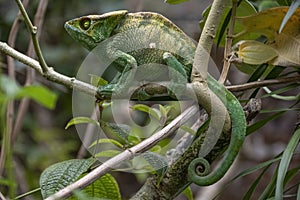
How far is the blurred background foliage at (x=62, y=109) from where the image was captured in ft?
5.90

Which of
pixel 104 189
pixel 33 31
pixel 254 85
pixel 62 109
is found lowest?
pixel 62 109

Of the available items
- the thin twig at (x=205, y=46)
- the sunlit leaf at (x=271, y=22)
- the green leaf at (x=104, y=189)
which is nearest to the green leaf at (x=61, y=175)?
the green leaf at (x=104, y=189)

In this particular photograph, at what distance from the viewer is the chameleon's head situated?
0.73 m

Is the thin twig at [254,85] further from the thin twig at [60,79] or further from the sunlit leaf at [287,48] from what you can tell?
the thin twig at [60,79]

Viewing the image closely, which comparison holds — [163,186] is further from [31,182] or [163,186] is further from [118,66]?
[31,182]

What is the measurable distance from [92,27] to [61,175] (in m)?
0.20

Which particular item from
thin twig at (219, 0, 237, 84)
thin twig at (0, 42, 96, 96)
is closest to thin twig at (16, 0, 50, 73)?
thin twig at (0, 42, 96, 96)

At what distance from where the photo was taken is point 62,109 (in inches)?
84.2

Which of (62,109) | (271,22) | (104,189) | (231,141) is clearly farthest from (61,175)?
(62,109)

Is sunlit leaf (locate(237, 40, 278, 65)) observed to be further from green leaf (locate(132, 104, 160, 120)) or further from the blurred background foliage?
the blurred background foliage

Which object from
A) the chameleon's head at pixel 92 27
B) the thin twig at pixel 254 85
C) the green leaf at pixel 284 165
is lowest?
the green leaf at pixel 284 165

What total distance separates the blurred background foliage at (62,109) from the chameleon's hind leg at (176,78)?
2.86 ft

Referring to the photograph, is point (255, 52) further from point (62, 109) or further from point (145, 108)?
point (62, 109)

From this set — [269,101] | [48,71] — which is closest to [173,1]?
[48,71]
